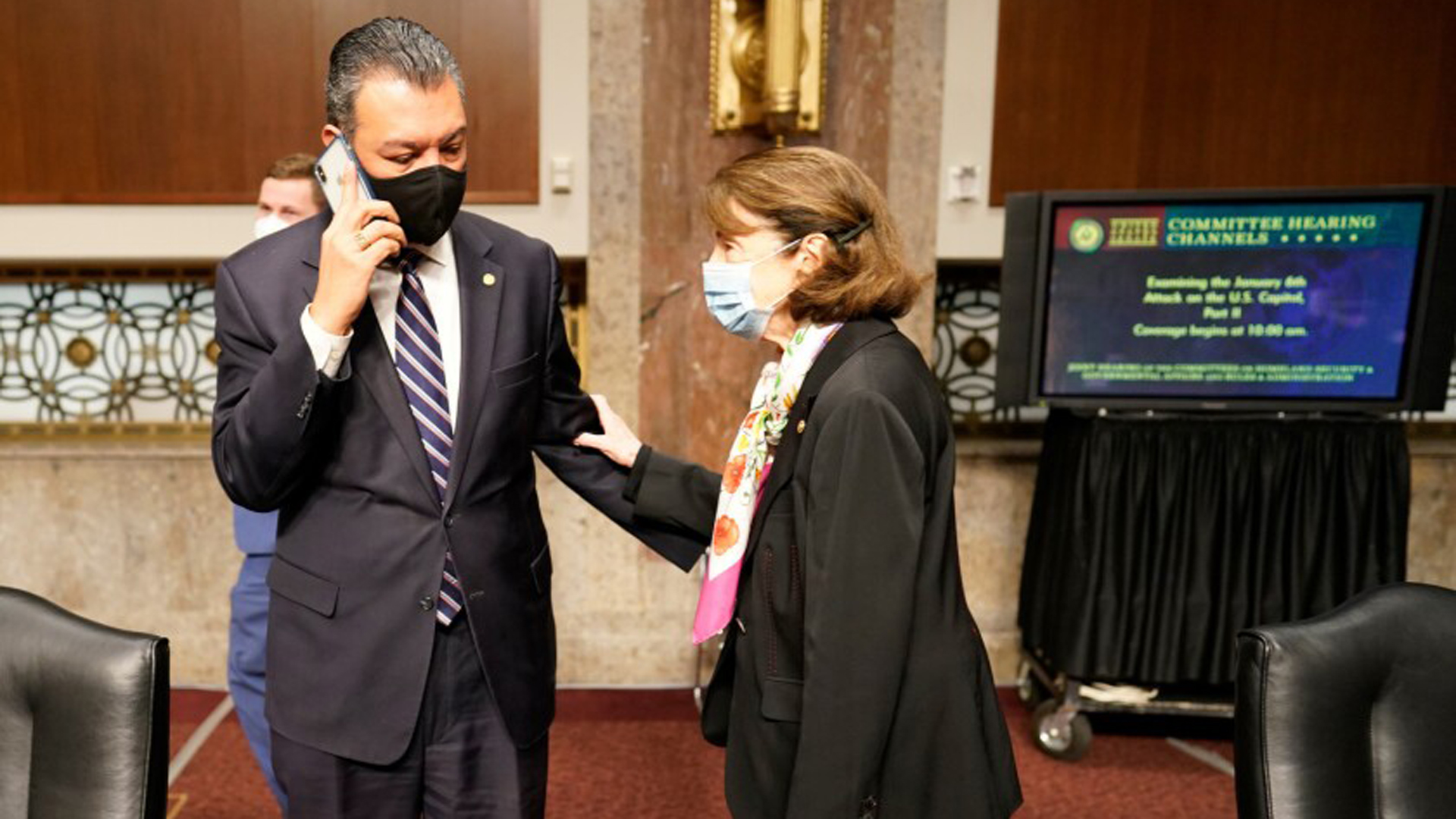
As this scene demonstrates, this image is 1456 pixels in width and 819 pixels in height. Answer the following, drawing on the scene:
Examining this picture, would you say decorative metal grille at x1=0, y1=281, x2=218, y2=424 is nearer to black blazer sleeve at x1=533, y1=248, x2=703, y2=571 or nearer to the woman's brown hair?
black blazer sleeve at x1=533, y1=248, x2=703, y2=571

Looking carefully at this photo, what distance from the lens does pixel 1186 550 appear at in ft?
9.99

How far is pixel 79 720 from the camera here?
4.38 feet

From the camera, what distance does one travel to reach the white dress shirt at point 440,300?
1.52 metres

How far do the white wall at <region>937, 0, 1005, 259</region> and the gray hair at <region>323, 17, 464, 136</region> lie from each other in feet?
7.42

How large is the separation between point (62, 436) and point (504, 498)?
9.17ft

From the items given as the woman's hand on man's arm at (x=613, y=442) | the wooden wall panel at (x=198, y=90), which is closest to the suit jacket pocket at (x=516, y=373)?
the woman's hand on man's arm at (x=613, y=442)

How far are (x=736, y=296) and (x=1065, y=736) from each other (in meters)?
2.13

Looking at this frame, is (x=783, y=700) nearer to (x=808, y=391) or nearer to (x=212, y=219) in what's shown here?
(x=808, y=391)

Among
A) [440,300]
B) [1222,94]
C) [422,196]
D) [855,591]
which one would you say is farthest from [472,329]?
[1222,94]

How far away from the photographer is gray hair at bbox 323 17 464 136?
1.43 metres

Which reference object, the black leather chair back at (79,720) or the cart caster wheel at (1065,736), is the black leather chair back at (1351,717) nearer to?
the black leather chair back at (79,720)

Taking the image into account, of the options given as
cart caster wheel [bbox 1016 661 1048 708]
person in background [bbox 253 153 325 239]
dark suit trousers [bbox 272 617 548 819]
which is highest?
person in background [bbox 253 153 325 239]

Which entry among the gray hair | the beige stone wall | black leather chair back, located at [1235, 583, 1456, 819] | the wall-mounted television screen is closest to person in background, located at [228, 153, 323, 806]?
the gray hair

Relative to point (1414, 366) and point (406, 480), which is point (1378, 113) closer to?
point (1414, 366)
